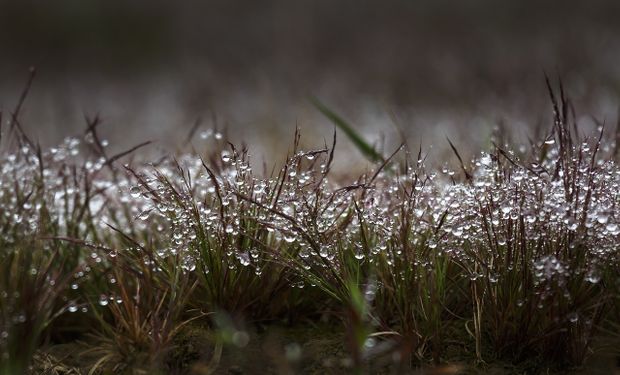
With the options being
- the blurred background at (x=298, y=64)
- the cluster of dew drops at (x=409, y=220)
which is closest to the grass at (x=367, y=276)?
the cluster of dew drops at (x=409, y=220)

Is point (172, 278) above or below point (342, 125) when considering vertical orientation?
below

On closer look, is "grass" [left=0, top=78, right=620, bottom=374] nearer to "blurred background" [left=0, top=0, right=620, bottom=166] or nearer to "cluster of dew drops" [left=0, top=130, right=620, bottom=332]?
"cluster of dew drops" [left=0, top=130, right=620, bottom=332]

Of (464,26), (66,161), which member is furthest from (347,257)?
(464,26)

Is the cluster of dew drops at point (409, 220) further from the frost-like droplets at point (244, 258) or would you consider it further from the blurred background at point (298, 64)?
the blurred background at point (298, 64)

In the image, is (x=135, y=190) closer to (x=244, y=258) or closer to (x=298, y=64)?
(x=244, y=258)

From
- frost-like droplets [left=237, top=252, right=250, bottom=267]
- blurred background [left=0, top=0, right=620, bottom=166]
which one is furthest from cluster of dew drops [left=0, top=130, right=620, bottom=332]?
blurred background [left=0, top=0, right=620, bottom=166]

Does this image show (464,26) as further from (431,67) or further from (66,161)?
(66,161)
